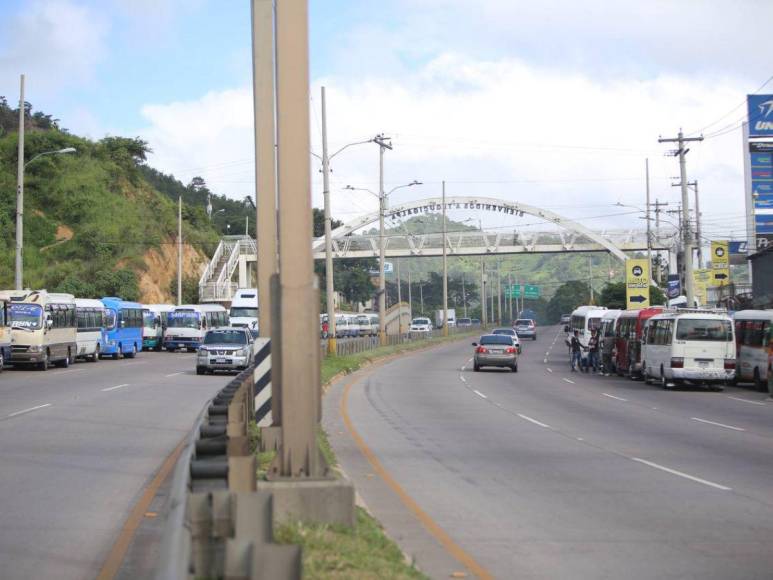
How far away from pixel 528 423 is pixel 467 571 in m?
13.5

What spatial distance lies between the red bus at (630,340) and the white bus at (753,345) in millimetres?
4438

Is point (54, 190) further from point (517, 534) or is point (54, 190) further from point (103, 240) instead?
point (517, 534)

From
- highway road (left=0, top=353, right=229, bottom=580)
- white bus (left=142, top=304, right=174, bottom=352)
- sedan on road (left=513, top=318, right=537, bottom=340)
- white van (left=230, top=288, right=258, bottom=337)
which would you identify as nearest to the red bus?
highway road (left=0, top=353, right=229, bottom=580)

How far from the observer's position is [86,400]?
82.1ft

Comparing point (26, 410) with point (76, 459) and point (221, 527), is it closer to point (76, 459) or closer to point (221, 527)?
point (76, 459)

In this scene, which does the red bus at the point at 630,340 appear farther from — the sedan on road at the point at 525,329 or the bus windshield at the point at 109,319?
the sedan on road at the point at 525,329

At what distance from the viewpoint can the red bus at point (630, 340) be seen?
139 ft

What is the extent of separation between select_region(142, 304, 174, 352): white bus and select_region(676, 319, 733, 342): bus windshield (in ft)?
116

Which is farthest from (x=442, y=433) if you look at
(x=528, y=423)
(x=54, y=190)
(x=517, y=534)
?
(x=54, y=190)

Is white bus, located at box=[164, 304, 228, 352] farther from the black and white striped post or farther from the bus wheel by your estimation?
the black and white striped post

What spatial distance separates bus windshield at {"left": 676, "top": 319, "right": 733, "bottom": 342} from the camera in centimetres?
3469

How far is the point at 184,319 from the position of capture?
60.2 metres

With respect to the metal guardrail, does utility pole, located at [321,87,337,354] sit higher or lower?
higher

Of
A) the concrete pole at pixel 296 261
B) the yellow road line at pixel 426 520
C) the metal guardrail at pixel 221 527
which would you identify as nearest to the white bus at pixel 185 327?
the yellow road line at pixel 426 520
